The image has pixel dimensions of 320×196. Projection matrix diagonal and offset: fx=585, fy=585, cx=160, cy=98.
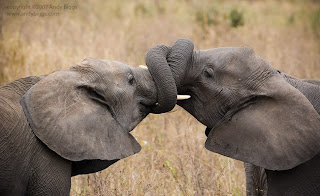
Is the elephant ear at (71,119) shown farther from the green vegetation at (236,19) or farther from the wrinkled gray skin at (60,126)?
the green vegetation at (236,19)

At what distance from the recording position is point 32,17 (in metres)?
9.20

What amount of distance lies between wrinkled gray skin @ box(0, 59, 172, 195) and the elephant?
0.44 metres

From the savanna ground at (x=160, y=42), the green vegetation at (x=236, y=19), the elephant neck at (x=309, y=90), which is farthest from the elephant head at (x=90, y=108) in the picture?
the green vegetation at (x=236, y=19)

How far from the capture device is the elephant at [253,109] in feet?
13.9

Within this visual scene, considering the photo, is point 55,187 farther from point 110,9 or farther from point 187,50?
point 110,9

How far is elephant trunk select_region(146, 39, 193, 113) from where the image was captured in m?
4.37

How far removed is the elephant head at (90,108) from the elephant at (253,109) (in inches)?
9.0

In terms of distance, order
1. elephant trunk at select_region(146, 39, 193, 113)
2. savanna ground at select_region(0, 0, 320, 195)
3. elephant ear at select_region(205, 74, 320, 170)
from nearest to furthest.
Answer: elephant ear at select_region(205, 74, 320, 170)
elephant trunk at select_region(146, 39, 193, 113)
savanna ground at select_region(0, 0, 320, 195)

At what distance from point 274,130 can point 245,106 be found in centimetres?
31

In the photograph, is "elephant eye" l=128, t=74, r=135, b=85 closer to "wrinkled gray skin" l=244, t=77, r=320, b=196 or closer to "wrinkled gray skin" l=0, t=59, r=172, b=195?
"wrinkled gray skin" l=0, t=59, r=172, b=195


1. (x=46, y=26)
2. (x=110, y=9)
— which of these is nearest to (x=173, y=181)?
(x=46, y=26)

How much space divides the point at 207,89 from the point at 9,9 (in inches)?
189

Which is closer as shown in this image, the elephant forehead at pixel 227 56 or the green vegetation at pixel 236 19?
the elephant forehead at pixel 227 56

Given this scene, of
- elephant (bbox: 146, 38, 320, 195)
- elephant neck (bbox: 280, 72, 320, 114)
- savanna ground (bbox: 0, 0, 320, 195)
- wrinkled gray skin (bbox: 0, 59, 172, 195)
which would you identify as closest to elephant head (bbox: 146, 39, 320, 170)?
elephant (bbox: 146, 38, 320, 195)
